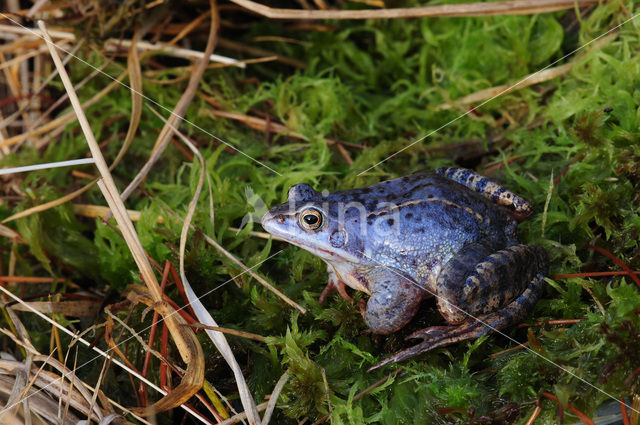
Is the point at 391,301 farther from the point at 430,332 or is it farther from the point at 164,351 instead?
the point at 164,351

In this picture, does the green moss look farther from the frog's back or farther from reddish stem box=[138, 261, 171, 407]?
the frog's back

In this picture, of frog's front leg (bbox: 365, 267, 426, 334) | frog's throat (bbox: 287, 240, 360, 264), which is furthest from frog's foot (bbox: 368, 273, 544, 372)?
frog's throat (bbox: 287, 240, 360, 264)

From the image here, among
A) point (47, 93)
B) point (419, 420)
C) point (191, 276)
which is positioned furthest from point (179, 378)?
point (47, 93)

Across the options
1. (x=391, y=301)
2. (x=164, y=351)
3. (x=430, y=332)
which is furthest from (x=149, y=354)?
(x=430, y=332)

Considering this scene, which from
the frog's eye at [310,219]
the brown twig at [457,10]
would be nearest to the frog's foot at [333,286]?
the frog's eye at [310,219]

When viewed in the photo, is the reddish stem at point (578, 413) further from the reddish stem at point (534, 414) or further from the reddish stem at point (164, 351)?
the reddish stem at point (164, 351)

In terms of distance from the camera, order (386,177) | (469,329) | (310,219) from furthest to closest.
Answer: (386,177)
(310,219)
(469,329)
